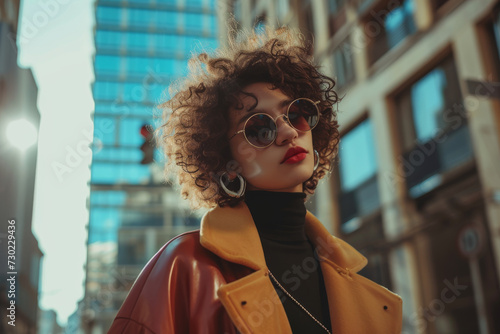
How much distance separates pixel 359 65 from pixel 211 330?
1186 cm

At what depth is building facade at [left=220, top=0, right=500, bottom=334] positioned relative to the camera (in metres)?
8.87

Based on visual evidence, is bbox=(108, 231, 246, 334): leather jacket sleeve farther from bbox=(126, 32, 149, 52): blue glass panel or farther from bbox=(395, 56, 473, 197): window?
bbox=(126, 32, 149, 52): blue glass panel

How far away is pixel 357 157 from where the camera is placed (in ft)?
41.7

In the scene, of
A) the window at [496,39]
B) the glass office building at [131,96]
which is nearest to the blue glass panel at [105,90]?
the glass office building at [131,96]

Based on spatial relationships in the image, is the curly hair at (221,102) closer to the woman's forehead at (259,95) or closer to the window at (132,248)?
the woman's forehead at (259,95)

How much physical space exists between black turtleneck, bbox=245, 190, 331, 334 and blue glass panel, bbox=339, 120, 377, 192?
31.9 ft

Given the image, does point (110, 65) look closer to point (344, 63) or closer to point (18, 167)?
point (344, 63)

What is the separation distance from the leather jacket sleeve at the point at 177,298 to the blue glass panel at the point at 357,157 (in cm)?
1018

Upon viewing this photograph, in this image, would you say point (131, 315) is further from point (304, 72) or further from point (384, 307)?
point (304, 72)

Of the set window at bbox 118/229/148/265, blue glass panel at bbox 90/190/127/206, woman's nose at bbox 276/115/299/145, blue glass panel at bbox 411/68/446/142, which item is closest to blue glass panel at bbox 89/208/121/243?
blue glass panel at bbox 90/190/127/206

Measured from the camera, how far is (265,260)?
2219 millimetres

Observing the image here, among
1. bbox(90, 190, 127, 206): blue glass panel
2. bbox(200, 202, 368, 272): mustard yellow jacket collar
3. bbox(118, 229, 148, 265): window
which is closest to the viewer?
bbox(200, 202, 368, 272): mustard yellow jacket collar

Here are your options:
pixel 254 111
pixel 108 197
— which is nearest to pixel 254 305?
A: pixel 254 111

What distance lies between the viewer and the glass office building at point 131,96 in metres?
42.5
